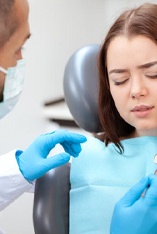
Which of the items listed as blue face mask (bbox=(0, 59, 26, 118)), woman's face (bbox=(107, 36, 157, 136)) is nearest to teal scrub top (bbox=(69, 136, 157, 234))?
woman's face (bbox=(107, 36, 157, 136))

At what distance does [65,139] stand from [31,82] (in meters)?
1.07

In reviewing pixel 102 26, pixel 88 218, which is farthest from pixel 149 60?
pixel 102 26

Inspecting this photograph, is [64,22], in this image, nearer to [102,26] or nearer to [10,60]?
[102,26]

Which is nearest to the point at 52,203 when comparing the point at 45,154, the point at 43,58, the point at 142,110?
the point at 45,154

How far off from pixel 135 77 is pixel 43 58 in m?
1.23

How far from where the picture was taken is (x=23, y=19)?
969 mm

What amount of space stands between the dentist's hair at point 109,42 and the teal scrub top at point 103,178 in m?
0.05

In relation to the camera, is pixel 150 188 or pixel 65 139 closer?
pixel 150 188

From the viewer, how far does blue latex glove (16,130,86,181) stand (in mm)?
1081

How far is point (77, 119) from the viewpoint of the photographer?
50.6 inches

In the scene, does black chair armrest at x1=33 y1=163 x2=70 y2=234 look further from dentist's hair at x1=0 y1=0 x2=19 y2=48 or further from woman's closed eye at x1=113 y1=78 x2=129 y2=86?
dentist's hair at x1=0 y1=0 x2=19 y2=48

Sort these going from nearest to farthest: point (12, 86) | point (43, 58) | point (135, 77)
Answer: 1. point (135, 77)
2. point (12, 86)
3. point (43, 58)

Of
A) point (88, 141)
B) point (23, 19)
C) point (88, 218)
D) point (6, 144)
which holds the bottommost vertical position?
point (6, 144)

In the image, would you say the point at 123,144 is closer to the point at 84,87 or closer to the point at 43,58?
the point at 84,87
